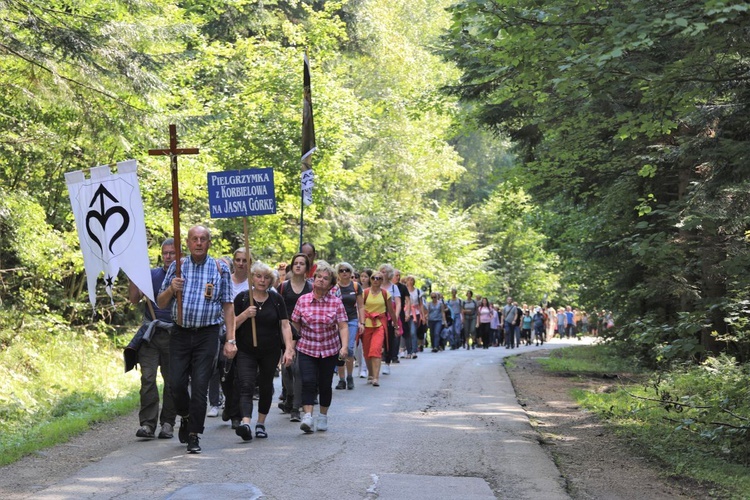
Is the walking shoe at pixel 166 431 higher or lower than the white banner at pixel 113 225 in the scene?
lower

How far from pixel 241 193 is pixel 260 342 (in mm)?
2387

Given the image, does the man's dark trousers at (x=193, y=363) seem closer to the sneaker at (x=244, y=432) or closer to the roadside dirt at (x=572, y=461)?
the sneaker at (x=244, y=432)

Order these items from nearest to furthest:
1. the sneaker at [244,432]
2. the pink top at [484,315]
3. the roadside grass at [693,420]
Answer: the roadside grass at [693,420] → the sneaker at [244,432] → the pink top at [484,315]

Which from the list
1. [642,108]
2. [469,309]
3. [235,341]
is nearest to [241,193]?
[235,341]

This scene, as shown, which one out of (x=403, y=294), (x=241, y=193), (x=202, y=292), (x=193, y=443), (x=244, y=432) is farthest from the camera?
(x=403, y=294)

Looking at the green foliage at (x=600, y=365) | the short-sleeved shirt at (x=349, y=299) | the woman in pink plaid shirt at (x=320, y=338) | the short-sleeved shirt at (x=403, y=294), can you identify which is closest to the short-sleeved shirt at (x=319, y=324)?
the woman in pink plaid shirt at (x=320, y=338)

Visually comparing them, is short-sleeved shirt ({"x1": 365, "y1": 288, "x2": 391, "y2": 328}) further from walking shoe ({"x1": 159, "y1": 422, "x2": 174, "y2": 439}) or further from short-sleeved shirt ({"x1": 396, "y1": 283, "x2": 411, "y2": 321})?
walking shoe ({"x1": 159, "y1": 422, "x2": 174, "y2": 439})

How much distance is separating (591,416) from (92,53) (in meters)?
8.24

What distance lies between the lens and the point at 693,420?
10836 mm

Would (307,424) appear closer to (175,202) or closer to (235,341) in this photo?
(235,341)

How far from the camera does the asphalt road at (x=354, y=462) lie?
7664 millimetres

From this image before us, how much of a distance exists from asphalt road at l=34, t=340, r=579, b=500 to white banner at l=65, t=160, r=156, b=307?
5.85 ft

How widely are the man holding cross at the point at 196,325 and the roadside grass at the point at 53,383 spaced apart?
1.68 metres

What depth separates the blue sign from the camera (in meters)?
12.1
